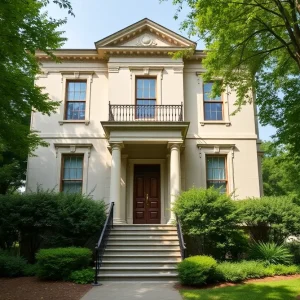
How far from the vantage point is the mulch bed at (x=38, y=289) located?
8391 millimetres

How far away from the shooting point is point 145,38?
1698 cm

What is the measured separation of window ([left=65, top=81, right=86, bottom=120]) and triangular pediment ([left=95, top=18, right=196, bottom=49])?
220 cm

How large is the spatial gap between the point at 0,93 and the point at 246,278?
890cm

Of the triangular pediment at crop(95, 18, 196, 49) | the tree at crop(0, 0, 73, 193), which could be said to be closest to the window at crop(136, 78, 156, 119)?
the triangular pediment at crop(95, 18, 196, 49)

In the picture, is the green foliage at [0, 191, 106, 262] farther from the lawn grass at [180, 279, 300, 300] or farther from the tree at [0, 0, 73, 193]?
Result: the lawn grass at [180, 279, 300, 300]

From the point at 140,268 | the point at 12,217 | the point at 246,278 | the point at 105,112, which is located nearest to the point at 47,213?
the point at 12,217

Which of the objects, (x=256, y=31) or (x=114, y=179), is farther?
(x=114, y=179)

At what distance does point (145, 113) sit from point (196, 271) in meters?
8.56

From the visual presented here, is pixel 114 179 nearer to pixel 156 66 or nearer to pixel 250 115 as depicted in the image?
pixel 156 66

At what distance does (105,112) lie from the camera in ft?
54.9

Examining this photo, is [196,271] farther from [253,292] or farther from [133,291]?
[133,291]

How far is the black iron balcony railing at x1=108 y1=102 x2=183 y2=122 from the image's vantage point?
1584 cm

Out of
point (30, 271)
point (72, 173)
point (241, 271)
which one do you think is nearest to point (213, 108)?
point (72, 173)

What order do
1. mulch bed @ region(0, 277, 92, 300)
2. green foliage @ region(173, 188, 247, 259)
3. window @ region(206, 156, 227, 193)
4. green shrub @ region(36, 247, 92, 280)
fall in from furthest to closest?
1. window @ region(206, 156, 227, 193)
2. green foliage @ region(173, 188, 247, 259)
3. green shrub @ region(36, 247, 92, 280)
4. mulch bed @ region(0, 277, 92, 300)
